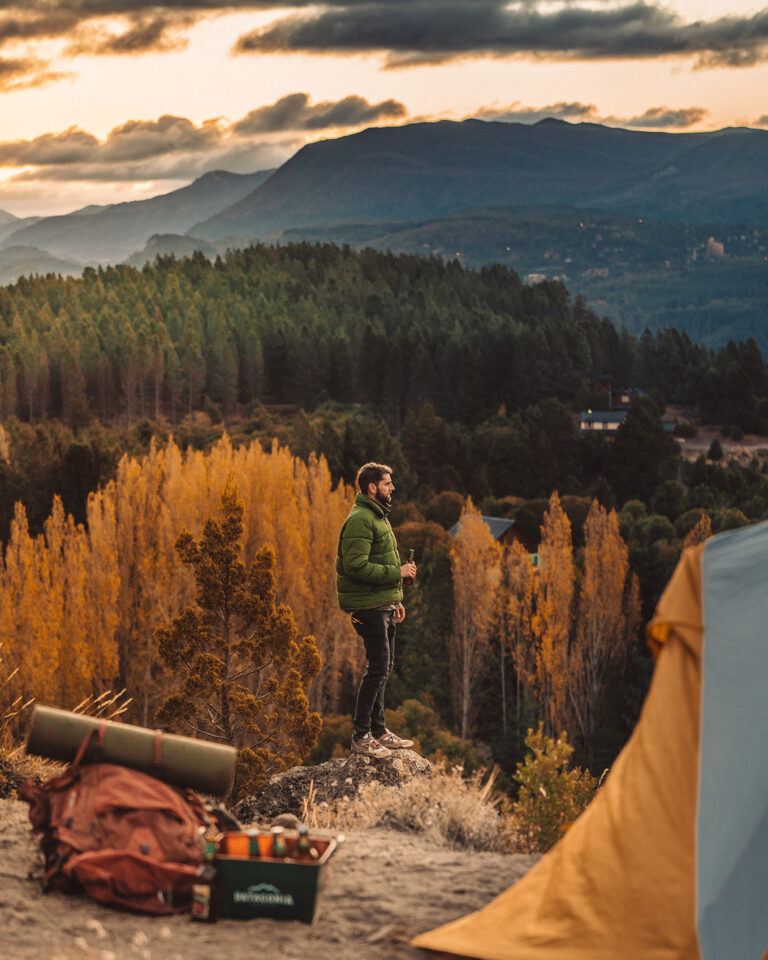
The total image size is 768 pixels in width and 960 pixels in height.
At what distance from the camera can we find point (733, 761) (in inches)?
178

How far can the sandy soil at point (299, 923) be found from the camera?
4.20 m

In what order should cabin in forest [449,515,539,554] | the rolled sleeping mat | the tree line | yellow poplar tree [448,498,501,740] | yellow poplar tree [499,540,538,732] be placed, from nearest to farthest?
the rolled sleeping mat, yellow poplar tree [499,540,538,732], yellow poplar tree [448,498,501,740], cabin in forest [449,515,539,554], the tree line

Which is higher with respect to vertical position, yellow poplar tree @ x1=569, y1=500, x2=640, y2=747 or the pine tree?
the pine tree

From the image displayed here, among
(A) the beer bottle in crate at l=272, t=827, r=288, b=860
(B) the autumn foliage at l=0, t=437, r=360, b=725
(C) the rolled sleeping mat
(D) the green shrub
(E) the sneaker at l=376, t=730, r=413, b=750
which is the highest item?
(C) the rolled sleeping mat

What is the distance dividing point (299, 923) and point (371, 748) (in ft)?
9.94

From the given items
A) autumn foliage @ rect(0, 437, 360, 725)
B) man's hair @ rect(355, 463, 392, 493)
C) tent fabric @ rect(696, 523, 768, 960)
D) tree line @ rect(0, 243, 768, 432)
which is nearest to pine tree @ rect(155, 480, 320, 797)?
man's hair @ rect(355, 463, 392, 493)

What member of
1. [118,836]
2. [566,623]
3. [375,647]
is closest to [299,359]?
[566,623]

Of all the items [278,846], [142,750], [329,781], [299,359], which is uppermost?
[299,359]

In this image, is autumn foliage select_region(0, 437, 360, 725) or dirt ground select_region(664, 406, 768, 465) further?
dirt ground select_region(664, 406, 768, 465)

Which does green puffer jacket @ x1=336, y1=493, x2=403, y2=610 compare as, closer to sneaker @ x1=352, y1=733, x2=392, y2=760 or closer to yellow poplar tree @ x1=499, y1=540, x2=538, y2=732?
sneaker @ x1=352, y1=733, x2=392, y2=760

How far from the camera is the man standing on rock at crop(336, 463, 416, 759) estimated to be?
6781mm

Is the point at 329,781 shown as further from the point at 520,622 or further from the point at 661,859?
the point at 520,622

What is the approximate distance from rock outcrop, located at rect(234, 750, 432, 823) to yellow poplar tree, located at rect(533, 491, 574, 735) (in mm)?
28571

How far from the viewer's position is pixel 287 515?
3023 cm
